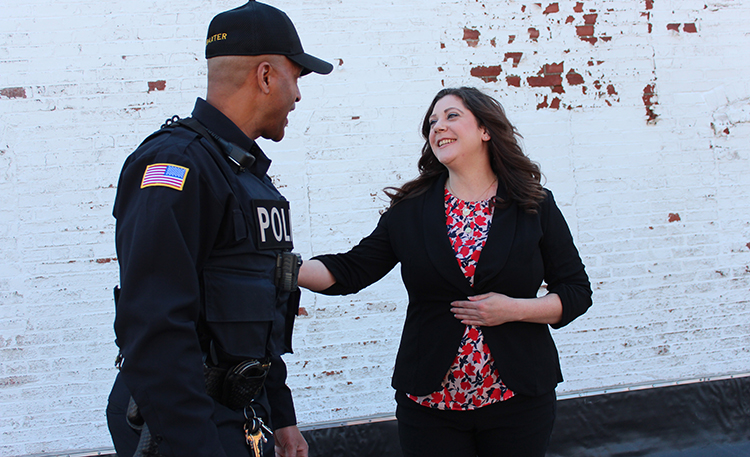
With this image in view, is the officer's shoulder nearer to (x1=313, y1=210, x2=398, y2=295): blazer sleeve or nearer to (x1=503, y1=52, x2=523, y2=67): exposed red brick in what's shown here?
(x1=313, y1=210, x2=398, y2=295): blazer sleeve

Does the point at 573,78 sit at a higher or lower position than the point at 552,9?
lower

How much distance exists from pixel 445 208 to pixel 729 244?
8.20 feet

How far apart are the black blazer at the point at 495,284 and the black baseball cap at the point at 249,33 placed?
88 centimetres

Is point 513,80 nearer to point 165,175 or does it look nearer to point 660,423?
point 660,423

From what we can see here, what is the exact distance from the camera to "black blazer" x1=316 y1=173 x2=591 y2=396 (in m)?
1.86

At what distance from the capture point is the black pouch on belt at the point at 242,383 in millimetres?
1270

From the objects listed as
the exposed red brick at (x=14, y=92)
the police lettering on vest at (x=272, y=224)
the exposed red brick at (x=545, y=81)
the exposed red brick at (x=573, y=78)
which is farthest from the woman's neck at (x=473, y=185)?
the exposed red brick at (x=14, y=92)

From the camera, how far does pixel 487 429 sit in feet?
6.09

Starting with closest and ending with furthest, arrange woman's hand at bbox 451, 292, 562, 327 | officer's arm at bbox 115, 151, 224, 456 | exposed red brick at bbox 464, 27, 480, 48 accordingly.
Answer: officer's arm at bbox 115, 151, 224, 456, woman's hand at bbox 451, 292, 562, 327, exposed red brick at bbox 464, 27, 480, 48

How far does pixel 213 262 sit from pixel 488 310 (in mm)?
986

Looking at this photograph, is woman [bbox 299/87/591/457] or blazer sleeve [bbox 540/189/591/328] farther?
blazer sleeve [bbox 540/189/591/328]

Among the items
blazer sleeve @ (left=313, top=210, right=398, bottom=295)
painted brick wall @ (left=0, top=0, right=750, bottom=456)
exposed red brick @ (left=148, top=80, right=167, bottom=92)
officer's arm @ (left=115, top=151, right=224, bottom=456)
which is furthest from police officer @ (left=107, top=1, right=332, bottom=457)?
exposed red brick @ (left=148, top=80, right=167, bottom=92)

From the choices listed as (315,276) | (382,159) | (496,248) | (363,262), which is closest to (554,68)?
(382,159)

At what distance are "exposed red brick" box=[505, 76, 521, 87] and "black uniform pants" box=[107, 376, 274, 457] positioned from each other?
270 centimetres
